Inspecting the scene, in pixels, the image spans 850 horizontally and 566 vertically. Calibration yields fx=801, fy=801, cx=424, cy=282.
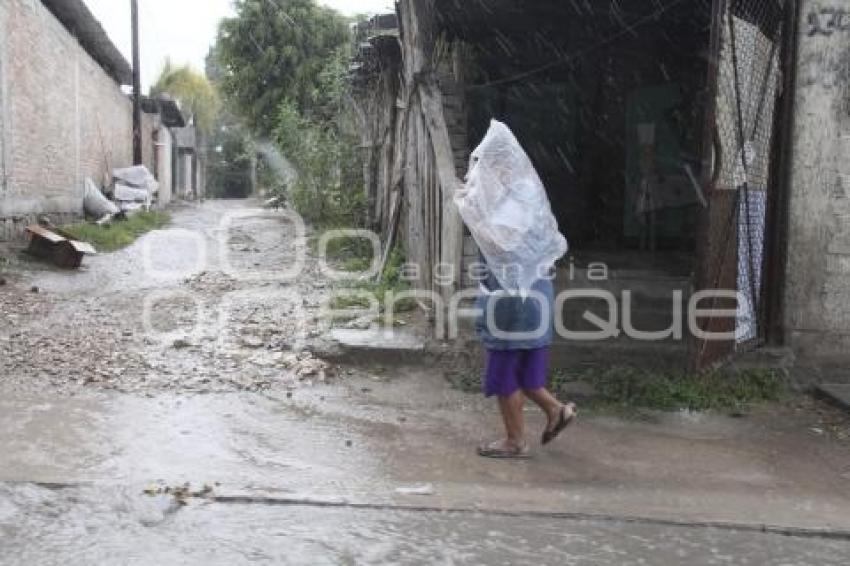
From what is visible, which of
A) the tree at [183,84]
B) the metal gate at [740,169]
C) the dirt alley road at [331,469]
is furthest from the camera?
the tree at [183,84]

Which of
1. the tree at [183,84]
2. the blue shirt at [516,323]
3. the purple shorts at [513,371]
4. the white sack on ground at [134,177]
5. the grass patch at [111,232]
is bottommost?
the purple shorts at [513,371]

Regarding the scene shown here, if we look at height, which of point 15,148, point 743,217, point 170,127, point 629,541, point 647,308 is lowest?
point 629,541

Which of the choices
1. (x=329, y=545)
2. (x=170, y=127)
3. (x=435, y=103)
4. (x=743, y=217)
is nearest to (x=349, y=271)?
(x=435, y=103)

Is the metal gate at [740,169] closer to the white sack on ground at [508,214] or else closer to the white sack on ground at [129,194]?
the white sack on ground at [508,214]

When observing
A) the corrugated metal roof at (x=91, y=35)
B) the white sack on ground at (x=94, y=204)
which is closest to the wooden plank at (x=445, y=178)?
the corrugated metal roof at (x=91, y=35)

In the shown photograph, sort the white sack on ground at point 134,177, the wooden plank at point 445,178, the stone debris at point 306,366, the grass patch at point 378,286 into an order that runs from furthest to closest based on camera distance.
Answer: the white sack on ground at point 134,177
the grass patch at point 378,286
the wooden plank at point 445,178
the stone debris at point 306,366

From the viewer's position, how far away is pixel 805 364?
19.1 feet

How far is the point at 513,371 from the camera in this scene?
13.8ft

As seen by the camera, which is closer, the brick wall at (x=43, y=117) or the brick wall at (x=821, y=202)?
the brick wall at (x=821, y=202)

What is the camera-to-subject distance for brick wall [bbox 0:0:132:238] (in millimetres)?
10076

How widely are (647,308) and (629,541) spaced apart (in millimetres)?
3271

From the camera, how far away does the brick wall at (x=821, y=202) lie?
5.61 m

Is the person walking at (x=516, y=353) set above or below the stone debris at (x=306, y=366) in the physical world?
above

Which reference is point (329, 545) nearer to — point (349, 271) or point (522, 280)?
point (522, 280)
